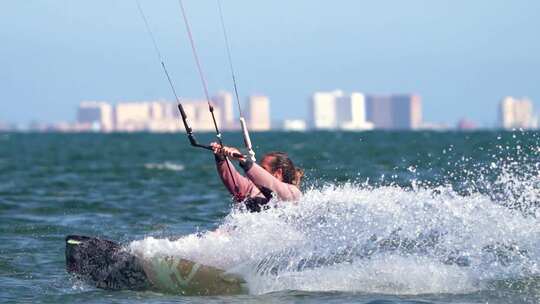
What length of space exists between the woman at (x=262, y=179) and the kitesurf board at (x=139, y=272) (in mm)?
746

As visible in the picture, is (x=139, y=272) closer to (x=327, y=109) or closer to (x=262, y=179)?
(x=262, y=179)

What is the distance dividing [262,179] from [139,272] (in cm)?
151

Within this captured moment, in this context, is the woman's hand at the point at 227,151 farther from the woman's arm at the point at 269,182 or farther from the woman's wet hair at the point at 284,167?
the woman's wet hair at the point at 284,167

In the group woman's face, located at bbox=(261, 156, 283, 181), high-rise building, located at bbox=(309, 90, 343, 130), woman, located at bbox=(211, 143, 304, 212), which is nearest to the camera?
woman, located at bbox=(211, 143, 304, 212)

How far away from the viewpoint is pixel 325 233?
10.6 metres

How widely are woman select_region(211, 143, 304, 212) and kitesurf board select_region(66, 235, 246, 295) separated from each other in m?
0.75

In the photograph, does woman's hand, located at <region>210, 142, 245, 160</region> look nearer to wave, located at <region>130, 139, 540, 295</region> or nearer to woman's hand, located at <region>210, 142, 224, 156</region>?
woman's hand, located at <region>210, 142, 224, 156</region>

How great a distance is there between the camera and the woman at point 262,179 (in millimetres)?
10297

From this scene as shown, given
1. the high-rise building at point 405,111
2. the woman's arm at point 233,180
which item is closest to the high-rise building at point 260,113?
the high-rise building at point 405,111

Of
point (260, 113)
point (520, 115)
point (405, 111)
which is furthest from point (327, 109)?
point (260, 113)

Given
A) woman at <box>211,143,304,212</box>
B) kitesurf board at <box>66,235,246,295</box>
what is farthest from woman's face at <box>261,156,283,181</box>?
kitesurf board at <box>66,235,246,295</box>

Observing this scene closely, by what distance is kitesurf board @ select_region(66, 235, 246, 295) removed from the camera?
1065 cm

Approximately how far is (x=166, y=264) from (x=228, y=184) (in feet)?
3.06

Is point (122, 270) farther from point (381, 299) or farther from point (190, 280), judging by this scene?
point (381, 299)
